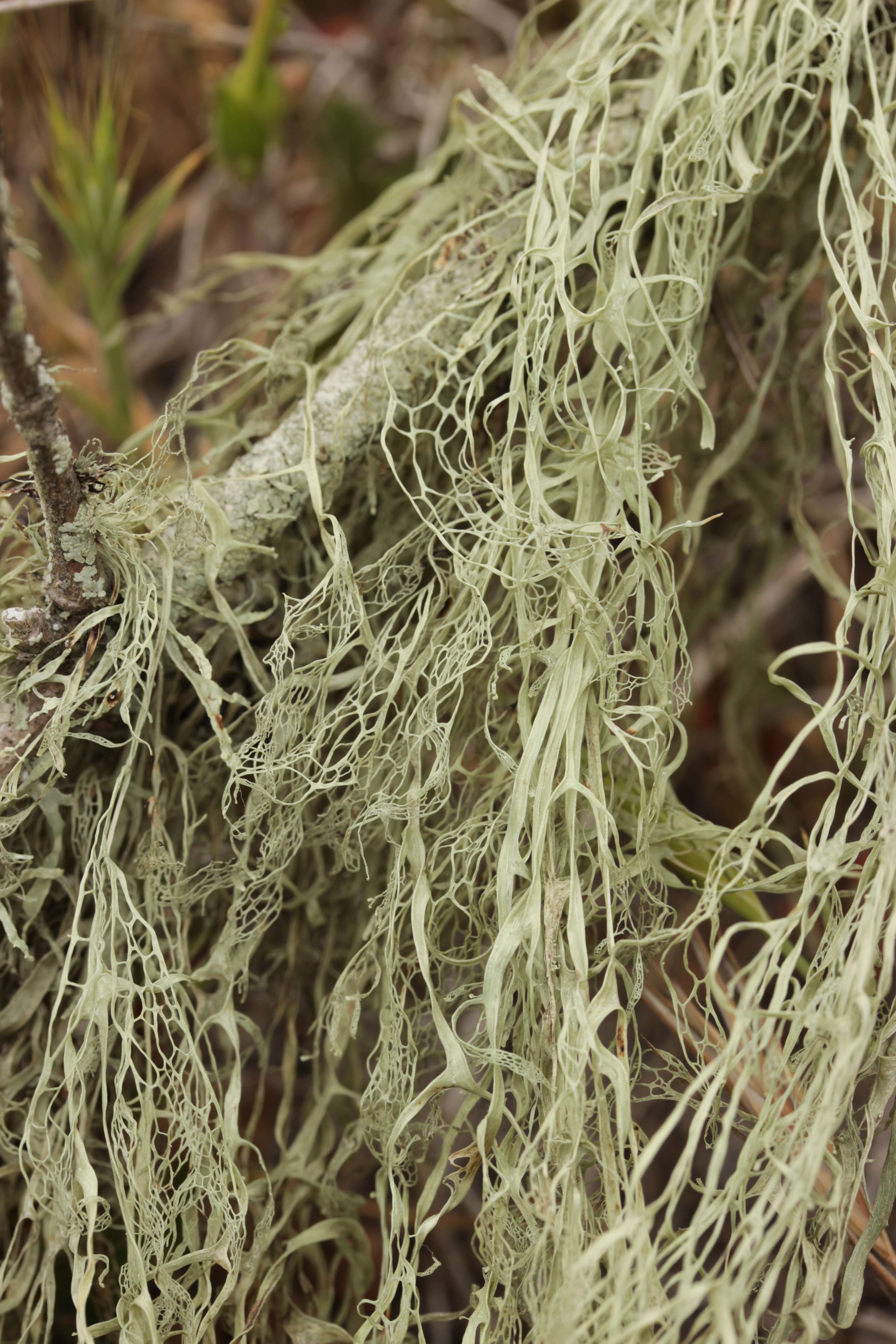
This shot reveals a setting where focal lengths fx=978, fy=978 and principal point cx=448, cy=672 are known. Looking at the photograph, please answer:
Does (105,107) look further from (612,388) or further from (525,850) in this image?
(525,850)

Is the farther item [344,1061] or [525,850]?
[344,1061]

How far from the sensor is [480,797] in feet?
1.53

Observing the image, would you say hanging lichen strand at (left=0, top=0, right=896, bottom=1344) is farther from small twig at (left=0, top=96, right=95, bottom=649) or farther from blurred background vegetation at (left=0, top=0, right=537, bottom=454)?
blurred background vegetation at (left=0, top=0, right=537, bottom=454)

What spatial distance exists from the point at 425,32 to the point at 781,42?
0.60 m

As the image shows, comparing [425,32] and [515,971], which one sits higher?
[425,32]

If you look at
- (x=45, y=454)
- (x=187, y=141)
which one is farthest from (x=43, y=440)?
(x=187, y=141)

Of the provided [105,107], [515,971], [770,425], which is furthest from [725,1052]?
[105,107]

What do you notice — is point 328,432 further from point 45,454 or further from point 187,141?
point 187,141

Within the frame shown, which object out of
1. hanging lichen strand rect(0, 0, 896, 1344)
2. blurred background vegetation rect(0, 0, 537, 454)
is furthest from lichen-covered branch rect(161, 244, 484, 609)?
blurred background vegetation rect(0, 0, 537, 454)

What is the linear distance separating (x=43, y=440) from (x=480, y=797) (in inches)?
9.7

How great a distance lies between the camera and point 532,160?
51cm

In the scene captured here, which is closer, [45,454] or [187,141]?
[45,454]

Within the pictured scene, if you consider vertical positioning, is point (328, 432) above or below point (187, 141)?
below

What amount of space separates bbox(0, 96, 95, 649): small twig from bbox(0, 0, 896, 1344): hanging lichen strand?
0.02 metres
